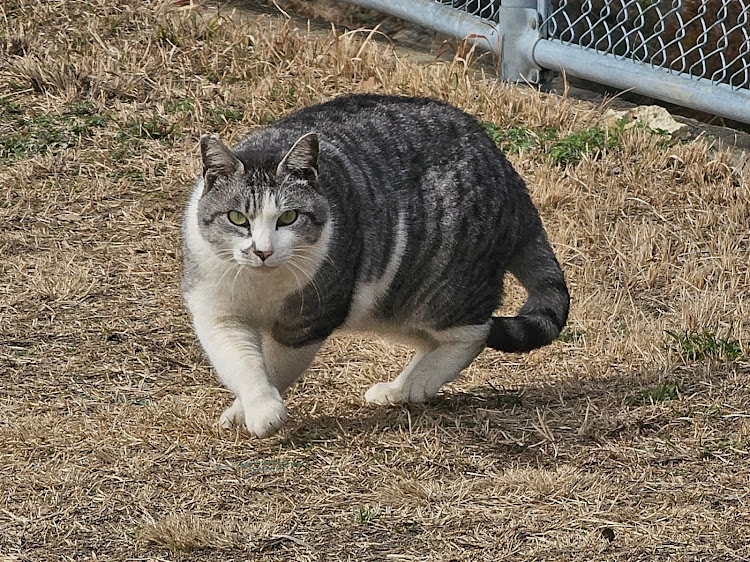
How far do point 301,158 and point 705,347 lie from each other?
1.59 meters

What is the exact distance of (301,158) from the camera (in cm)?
337

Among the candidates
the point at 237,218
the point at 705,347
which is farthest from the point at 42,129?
the point at 705,347

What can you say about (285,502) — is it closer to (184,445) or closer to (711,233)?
(184,445)

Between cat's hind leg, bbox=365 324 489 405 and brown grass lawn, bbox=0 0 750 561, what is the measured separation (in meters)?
0.06

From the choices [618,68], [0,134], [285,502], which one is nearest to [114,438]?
[285,502]

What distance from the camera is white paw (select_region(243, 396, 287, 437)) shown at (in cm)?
327

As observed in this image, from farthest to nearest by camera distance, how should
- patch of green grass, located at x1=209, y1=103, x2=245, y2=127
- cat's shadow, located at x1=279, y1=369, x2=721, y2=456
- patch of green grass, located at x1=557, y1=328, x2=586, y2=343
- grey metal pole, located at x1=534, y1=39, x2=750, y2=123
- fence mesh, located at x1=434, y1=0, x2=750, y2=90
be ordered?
fence mesh, located at x1=434, y1=0, x2=750, y2=90, patch of green grass, located at x1=209, y1=103, x2=245, y2=127, grey metal pole, located at x1=534, y1=39, x2=750, y2=123, patch of green grass, located at x1=557, y1=328, x2=586, y2=343, cat's shadow, located at x1=279, y1=369, x2=721, y2=456

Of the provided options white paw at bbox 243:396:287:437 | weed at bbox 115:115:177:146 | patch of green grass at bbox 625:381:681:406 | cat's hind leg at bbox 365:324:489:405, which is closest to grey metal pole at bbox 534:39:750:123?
weed at bbox 115:115:177:146

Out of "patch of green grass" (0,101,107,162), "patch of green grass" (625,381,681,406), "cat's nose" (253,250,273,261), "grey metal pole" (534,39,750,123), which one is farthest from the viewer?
"patch of green grass" (0,101,107,162)

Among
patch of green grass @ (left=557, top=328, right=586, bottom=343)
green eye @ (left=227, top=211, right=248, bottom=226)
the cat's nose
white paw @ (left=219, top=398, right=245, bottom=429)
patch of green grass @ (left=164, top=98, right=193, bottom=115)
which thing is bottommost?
white paw @ (left=219, top=398, right=245, bottom=429)

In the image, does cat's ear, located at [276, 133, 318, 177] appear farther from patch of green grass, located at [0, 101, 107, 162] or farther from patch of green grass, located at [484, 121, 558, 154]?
patch of green grass, located at [0, 101, 107, 162]

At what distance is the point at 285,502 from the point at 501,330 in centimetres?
94

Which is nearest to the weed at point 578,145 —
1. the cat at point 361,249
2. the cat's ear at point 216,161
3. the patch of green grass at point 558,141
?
the patch of green grass at point 558,141

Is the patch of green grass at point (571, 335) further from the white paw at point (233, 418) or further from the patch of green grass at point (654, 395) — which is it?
the white paw at point (233, 418)
